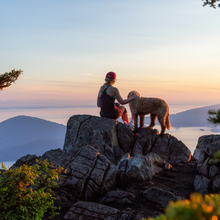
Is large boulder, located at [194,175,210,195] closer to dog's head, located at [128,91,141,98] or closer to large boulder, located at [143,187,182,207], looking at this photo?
large boulder, located at [143,187,182,207]

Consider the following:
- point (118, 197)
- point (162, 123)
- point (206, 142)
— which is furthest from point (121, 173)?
point (206, 142)

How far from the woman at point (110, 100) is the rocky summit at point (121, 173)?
60cm

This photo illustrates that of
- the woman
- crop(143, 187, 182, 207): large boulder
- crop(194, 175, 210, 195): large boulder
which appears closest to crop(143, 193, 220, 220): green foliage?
crop(143, 187, 182, 207): large boulder

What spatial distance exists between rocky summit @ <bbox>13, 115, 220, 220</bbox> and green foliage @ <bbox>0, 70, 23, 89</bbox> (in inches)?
144

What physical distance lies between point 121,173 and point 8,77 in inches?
259

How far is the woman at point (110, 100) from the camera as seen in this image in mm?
13180

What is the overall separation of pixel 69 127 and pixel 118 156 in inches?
141

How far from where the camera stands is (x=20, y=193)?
590cm

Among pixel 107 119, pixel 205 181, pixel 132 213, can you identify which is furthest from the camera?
pixel 107 119

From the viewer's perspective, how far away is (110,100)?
1354cm

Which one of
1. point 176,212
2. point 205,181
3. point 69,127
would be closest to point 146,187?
point 205,181

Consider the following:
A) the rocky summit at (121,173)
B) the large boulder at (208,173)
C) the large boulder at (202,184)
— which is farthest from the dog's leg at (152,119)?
the large boulder at (202,184)

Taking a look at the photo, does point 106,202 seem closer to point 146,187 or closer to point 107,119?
point 146,187

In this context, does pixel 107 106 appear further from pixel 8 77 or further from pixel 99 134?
pixel 8 77
